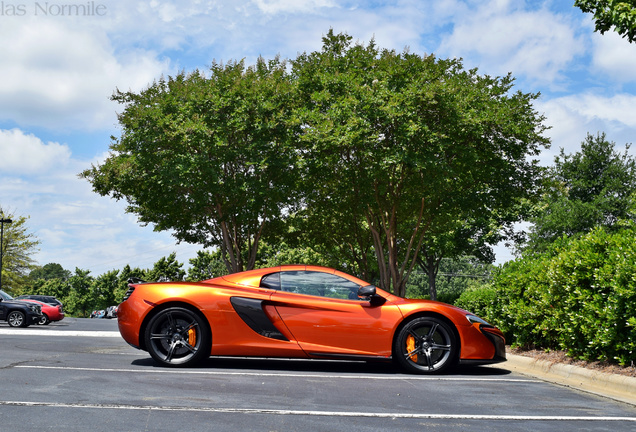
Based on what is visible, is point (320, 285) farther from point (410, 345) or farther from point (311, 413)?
point (311, 413)

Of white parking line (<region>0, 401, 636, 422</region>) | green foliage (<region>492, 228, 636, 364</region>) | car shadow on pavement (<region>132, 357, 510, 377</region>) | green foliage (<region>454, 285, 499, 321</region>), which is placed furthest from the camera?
green foliage (<region>454, 285, 499, 321</region>)

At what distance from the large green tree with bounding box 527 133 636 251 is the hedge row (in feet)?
111

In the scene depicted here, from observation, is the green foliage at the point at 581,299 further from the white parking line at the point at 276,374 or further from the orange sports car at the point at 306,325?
the orange sports car at the point at 306,325

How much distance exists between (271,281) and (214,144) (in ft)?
45.1

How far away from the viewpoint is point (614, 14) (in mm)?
12992

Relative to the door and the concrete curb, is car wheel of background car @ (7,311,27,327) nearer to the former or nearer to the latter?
the door

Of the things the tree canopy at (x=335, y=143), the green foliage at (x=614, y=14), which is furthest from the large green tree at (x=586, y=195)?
the green foliage at (x=614, y=14)

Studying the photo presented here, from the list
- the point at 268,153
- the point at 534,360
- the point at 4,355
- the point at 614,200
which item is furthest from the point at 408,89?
the point at 614,200

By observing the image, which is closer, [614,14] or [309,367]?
[309,367]

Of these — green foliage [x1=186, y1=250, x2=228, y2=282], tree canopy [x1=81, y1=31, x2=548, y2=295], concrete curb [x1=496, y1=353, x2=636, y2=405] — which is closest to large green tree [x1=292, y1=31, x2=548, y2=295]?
tree canopy [x1=81, y1=31, x2=548, y2=295]

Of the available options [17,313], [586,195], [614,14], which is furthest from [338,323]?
[586,195]

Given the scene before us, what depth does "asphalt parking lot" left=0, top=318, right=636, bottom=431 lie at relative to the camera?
182 inches

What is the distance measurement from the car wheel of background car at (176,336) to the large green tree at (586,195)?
3817 cm

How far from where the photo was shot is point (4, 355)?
8922 millimetres
